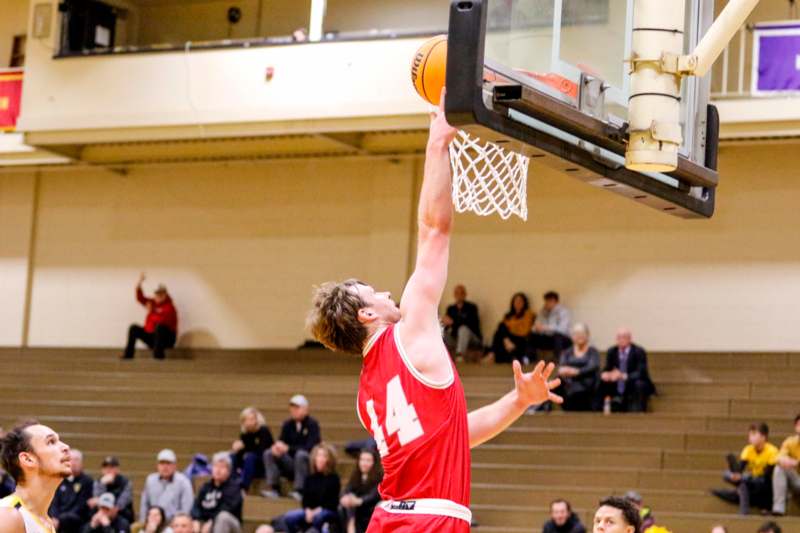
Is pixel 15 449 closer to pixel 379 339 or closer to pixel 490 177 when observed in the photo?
pixel 379 339

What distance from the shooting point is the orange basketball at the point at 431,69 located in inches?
225

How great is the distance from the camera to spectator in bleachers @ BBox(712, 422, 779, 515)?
13.6 m

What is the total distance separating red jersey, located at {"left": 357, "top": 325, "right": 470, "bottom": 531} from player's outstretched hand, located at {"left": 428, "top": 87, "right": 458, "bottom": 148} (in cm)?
71

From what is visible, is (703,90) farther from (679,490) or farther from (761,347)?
(761,347)

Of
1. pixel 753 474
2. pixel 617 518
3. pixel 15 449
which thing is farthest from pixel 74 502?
pixel 617 518

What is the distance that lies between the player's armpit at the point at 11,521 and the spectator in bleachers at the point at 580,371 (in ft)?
34.4

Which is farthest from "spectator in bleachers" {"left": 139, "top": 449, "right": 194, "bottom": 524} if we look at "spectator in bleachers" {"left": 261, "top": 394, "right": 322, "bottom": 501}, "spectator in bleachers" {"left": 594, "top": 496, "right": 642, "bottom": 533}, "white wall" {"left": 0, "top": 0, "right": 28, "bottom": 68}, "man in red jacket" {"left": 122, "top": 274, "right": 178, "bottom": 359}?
"white wall" {"left": 0, "top": 0, "right": 28, "bottom": 68}

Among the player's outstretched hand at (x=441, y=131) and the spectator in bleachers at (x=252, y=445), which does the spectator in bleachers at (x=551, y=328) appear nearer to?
the spectator in bleachers at (x=252, y=445)

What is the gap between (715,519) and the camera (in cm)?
1344

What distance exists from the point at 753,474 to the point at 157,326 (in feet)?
33.7

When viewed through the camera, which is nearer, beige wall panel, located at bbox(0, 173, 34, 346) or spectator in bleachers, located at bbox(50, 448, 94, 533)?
spectator in bleachers, located at bbox(50, 448, 94, 533)

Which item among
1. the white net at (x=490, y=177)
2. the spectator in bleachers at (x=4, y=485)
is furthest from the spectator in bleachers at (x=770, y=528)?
the spectator in bleachers at (x=4, y=485)

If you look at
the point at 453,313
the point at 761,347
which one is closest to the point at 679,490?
the point at 761,347

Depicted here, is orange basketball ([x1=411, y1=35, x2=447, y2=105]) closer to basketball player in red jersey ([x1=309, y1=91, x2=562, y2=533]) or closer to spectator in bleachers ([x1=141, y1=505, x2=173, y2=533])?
basketball player in red jersey ([x1=309, y1=91, x2=562, y2=533])
